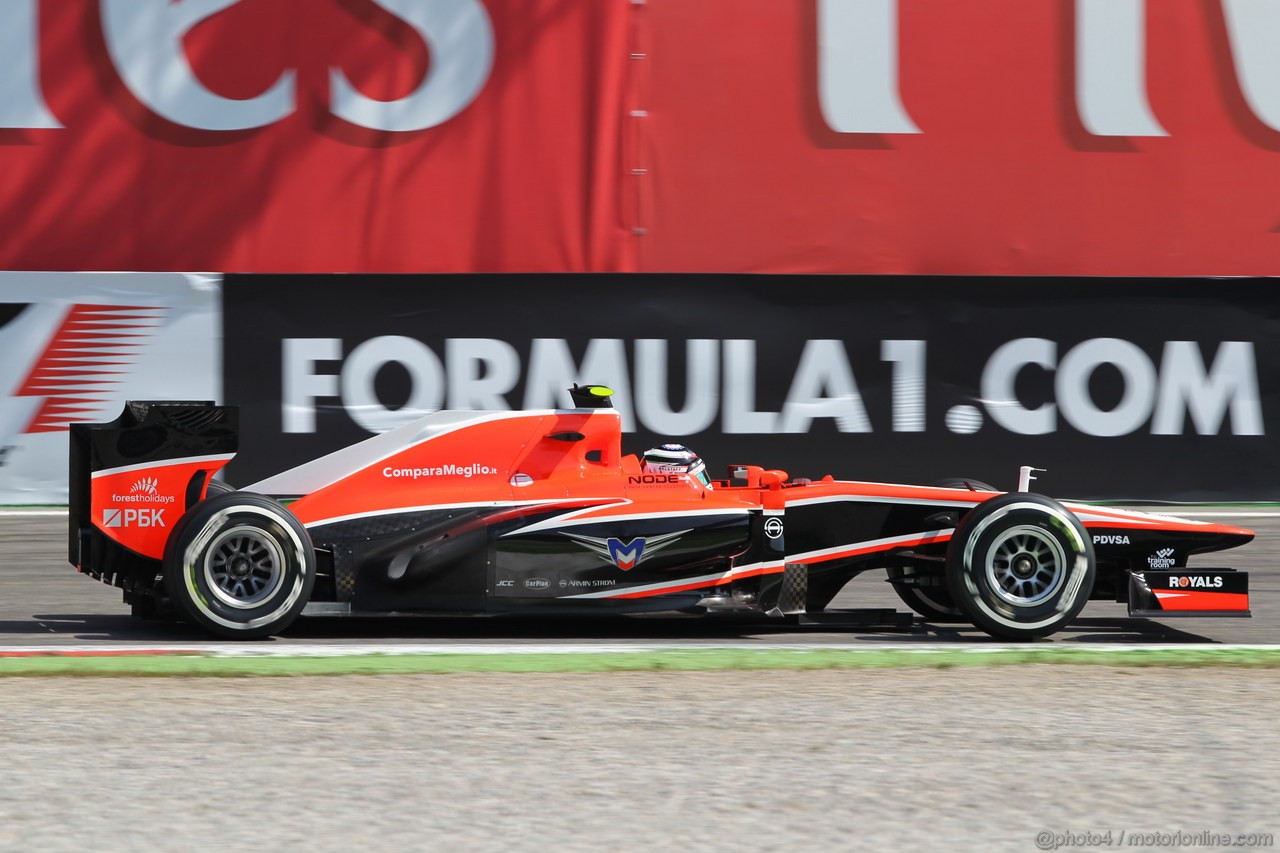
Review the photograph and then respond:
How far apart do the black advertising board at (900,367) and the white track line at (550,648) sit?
19.9 feet

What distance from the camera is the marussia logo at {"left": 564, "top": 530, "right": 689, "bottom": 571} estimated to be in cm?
755

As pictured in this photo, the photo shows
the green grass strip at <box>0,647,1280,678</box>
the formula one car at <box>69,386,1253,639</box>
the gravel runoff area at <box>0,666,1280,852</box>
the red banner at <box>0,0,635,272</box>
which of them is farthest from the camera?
the red banner at <box>0,0,635,272</box>

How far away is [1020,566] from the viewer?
7637 millimetres

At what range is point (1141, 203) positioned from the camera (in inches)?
579

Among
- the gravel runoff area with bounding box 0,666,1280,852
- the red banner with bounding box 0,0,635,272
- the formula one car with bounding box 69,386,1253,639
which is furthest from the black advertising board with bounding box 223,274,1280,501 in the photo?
the gravel runoff area with bounding box 0,666,1280,852

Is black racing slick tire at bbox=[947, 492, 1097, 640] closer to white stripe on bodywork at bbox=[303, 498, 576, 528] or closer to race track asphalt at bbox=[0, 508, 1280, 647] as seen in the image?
race track asphalt at bbox=[0, 508, 1280, 647]

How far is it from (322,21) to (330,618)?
8.04m

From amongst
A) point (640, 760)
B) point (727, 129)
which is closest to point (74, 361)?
point (727, 129)

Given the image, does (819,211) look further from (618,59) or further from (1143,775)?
(1143,775)

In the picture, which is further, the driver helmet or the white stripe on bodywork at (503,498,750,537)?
the driver helmet

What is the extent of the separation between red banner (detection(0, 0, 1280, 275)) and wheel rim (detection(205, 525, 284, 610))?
7.44 meters

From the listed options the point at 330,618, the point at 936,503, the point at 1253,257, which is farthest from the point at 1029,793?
the point at 1253,257

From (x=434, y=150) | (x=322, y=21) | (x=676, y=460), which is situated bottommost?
(x=676, y=460)

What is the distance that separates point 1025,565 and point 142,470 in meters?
4.42
